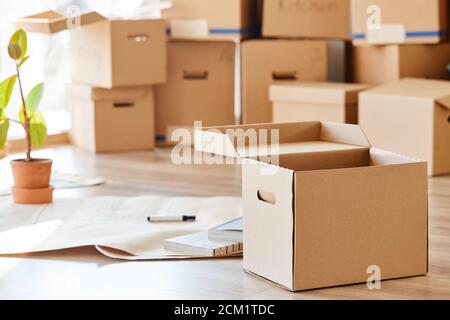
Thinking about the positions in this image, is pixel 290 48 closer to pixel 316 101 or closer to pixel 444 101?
pixel 316 101

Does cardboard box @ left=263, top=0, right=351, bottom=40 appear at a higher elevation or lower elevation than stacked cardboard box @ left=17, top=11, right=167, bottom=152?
higher

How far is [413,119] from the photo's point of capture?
322cm

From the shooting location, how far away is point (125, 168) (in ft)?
11.3

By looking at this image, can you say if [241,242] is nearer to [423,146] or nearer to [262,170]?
[262,170]

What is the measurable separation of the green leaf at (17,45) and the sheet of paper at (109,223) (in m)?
0.45

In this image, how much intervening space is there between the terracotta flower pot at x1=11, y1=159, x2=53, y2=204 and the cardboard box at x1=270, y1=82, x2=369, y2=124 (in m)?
1.26

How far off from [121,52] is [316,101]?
0.83m

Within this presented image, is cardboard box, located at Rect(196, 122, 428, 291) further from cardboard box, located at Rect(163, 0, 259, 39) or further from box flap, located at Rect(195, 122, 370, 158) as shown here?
cardboard box, located at Rect(163, 0, 259, 39)

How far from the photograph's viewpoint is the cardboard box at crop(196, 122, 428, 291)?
5.81 feet

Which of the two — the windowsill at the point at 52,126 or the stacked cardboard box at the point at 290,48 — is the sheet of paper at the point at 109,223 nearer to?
the windowsill at the point at 52,126

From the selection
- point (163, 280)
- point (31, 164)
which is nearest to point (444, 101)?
point (31, 164)

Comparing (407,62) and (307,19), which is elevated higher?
(307,19)

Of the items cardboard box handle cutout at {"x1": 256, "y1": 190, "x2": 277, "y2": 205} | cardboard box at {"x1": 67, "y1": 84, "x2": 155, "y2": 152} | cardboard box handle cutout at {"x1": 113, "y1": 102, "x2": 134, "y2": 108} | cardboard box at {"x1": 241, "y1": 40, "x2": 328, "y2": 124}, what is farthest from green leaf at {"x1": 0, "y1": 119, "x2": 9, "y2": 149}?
cardboard box at {"x1": 241, "y1": 40, "x2": 328, "y2": 124}

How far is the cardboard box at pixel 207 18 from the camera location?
390 centimetres
